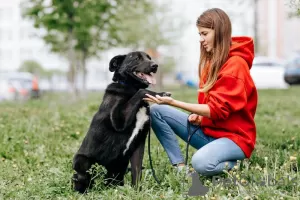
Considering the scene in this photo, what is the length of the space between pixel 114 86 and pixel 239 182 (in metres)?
1.52

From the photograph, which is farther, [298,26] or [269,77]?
[298,26]

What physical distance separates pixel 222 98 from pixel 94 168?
55.7 inches

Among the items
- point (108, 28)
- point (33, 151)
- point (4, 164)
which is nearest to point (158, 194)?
point (4, 164)

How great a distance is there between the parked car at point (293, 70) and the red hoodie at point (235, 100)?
64.0 feet

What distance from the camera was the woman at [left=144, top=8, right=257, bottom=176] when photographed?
4414 millimetres

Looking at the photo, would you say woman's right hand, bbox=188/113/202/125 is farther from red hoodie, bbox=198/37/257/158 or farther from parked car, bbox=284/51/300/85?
parked car, bbox=284/51/300/85

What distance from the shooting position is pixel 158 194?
439 cm

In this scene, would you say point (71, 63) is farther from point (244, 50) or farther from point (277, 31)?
point (277, 31)

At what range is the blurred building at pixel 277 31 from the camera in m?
55.7

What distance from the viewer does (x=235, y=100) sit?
4402 mm

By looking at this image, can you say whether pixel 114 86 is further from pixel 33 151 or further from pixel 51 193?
pixel 33 151

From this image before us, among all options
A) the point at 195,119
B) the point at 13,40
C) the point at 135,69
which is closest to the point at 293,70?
the point at 195,119

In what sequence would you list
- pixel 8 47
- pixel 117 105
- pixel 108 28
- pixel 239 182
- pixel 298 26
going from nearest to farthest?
pixel 239 182 < pixel 117 105 < pixel 108 28 < pixel 298 26 < pixel 8 47

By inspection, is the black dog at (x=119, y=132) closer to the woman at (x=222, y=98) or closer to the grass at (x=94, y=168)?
the grass at (x=94, y=168)
